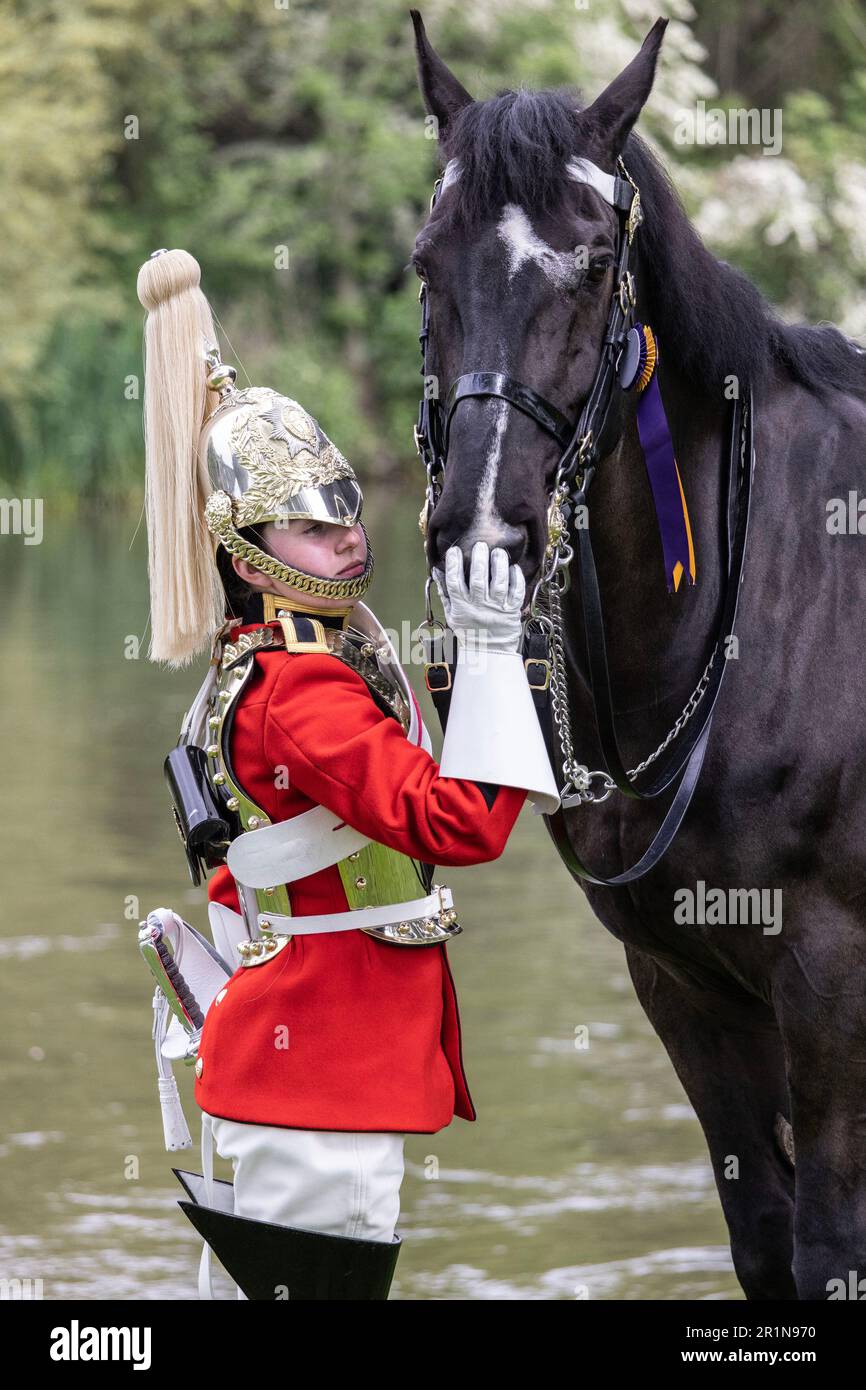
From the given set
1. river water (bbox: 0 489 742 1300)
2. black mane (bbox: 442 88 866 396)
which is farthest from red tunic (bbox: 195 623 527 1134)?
black mane (bbox: 442 88 866 396)

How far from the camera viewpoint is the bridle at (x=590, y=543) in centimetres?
232

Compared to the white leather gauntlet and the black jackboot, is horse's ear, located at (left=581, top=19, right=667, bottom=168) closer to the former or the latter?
the white leather gauntlet

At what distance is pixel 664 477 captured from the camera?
2.61m

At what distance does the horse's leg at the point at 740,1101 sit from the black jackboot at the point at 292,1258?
77cm

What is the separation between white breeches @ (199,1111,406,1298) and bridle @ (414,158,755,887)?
1.80ft

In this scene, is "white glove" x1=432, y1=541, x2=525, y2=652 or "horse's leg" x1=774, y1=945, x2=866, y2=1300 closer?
"white glove" x1=432, y1=541, x2=525, y2=652

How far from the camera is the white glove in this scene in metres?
2.16

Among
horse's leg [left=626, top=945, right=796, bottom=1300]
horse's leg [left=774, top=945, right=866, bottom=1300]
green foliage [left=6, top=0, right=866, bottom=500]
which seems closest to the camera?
horse's leg [left=774, top=945, right=866, bottom=1300]

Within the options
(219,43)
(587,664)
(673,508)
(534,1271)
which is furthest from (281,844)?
(219,43)

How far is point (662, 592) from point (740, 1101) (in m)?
0.95

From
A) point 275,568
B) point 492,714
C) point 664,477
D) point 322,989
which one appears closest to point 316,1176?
point 322,989

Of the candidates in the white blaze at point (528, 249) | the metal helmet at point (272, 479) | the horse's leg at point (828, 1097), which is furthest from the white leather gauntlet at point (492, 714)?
the horse's leg at point (828, 1097)

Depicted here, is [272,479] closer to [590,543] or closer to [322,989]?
[590,543]

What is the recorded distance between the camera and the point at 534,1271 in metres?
4.07
